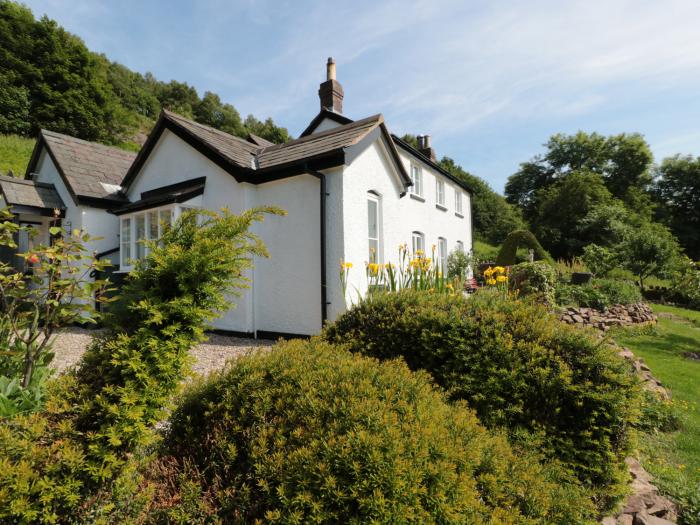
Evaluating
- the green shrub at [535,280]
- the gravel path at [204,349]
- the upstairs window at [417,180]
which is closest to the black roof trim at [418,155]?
the upstairs window at [417,180]

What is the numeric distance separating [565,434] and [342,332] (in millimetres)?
2095

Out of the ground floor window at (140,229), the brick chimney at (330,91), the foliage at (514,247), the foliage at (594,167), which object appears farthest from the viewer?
the foliage at (594,167)

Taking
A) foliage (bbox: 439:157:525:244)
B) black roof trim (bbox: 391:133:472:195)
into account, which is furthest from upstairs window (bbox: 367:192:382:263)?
foliage (bbox: 439:157:525:244)

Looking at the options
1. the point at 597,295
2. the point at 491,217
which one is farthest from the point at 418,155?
the point at 491,217

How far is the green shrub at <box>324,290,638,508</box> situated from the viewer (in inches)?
→ 98.7

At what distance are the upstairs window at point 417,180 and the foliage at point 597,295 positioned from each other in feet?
22.5

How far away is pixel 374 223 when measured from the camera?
30.3 ft

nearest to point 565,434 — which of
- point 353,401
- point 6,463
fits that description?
point 353,401

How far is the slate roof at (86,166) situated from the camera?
1082 cm

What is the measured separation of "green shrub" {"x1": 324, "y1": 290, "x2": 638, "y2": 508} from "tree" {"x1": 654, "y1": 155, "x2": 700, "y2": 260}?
152ft

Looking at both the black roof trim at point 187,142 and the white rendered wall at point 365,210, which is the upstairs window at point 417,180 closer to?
the white rendered wall at point 365,210

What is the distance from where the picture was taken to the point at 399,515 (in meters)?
1.45

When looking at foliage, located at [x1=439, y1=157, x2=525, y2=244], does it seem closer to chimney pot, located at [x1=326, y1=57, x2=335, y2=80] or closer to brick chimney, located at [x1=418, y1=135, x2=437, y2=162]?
brick chimney, located at [x1=418, y1=135, x2=437, y2=162]

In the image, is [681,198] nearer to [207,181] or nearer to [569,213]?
[569,213]
